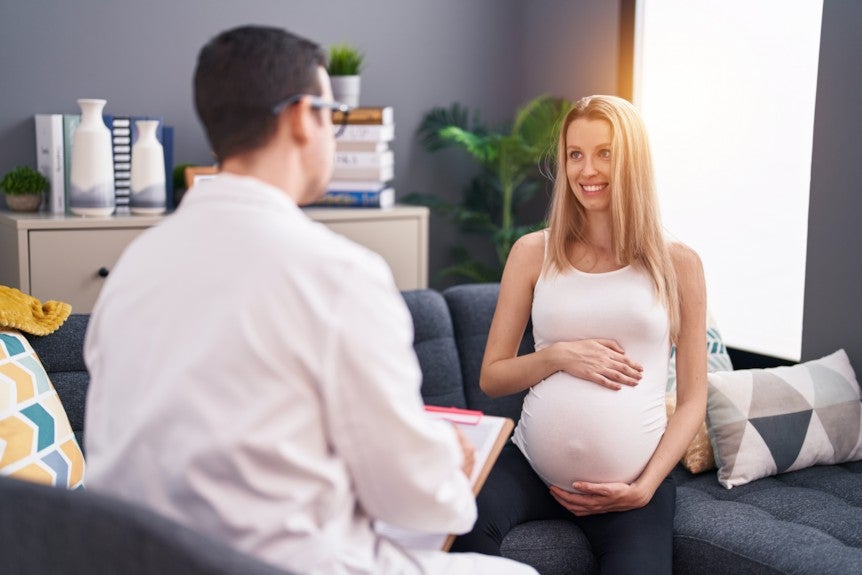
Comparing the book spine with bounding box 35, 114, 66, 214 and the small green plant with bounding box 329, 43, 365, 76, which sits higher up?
the small green plant with bounding box 329, 43, 365, 76

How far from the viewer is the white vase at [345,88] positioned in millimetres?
3578

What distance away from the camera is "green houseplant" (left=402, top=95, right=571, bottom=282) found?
3865 millimetres

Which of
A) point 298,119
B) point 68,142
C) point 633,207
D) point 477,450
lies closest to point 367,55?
point 68,142

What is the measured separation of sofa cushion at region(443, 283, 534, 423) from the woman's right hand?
1.83ft

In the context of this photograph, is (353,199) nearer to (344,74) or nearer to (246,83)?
(344,74)

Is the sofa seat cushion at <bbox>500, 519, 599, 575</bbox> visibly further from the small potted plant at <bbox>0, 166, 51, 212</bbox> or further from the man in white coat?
the small potted plant at <bbox>0, 166, 51, 212</bbox>

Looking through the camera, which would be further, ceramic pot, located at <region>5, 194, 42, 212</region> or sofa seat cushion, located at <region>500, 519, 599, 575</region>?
ceramic pot, located at <region>5, 194, 42, 212</region>

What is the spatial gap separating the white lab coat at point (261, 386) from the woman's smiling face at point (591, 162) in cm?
110

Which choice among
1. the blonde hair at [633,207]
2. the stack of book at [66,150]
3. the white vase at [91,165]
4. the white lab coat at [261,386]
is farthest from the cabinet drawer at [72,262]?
the white lab coat at [261,386]

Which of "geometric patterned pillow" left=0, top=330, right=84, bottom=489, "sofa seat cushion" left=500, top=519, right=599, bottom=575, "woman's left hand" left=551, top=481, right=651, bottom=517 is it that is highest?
"geometric patterned pillow" left=0, top=330, right=84, bottom=489

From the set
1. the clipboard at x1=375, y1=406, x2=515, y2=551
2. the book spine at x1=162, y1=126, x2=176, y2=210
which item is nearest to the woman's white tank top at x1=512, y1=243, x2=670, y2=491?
the clipboard at x1=375, y1=406, x2=515, y2=551

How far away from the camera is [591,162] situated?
223 centimetres

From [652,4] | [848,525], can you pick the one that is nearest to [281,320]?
[848,525]

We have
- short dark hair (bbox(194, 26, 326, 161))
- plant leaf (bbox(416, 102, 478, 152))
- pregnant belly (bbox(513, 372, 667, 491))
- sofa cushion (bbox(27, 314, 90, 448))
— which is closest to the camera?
short dark hair (bbox(194, 26, 326, 161))
